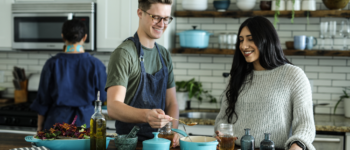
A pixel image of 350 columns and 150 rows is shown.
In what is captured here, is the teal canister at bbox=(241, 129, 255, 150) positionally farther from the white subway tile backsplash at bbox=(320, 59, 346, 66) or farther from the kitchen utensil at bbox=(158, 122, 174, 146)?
the white subway tile backsplash at bbox=(320, 59, 346, 66)

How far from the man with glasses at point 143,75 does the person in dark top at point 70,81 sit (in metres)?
0.84

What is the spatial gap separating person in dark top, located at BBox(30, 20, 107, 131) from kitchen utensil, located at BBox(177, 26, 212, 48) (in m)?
1.13

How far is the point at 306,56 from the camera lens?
3848mm

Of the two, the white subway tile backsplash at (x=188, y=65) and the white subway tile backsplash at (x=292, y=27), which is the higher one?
the white subway tile backsplash at (x=292, y=27)

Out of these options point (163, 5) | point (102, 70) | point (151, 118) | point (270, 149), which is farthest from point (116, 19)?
point (270, 149)

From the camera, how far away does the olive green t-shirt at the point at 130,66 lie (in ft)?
6.60

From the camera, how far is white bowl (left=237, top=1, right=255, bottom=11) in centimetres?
367

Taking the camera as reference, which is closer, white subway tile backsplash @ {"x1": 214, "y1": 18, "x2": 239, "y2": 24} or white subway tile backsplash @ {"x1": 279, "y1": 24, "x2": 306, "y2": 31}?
white subway tile backsplash @ {"x1": 279, "y1": 24, "x2": 306, "y2": 31}

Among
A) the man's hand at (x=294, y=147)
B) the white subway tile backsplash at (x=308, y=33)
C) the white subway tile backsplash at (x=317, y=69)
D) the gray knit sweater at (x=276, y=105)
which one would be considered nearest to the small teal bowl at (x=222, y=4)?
the white subway tile backsplash at (x=308, y=33)

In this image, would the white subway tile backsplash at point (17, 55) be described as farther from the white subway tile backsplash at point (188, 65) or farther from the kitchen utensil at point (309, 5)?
the kitchen utensil at point (309, 5)

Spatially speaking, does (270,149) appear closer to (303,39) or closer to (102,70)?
(102,70)

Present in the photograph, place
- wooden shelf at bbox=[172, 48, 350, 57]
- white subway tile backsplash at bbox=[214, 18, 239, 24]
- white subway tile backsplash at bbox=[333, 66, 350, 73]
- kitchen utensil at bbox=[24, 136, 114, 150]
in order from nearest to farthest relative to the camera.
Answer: kitchen utensil at bbox=[24, 136, 114, 150], wooden shelf at bbox=[172, 48, 350, 57], white subway tile backsplash at bbox=[333, 66, 350, 73], white subway tile backsplash at bbox=[214, 18, 239, 24]

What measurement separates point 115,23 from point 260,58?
198 centimetres

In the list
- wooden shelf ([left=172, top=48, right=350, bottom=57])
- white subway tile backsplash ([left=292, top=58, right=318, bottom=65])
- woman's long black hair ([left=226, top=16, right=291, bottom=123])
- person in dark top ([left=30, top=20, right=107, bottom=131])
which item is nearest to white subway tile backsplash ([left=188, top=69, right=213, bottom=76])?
wooden shelf ([left=172, top=48, right=350, bottom=57])
